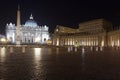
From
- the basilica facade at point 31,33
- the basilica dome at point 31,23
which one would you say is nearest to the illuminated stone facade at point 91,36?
the basilica facade at point 31,33

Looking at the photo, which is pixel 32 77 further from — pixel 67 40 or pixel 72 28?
pixel 72 28

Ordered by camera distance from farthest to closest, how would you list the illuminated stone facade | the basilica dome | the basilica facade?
the basilica dome
the basilica facade
the illuminated stone facade

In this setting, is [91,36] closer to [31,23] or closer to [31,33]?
[31,33]

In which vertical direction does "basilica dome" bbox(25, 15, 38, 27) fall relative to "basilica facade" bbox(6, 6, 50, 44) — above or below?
above

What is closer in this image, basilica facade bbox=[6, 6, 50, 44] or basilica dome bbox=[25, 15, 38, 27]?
basilica facade bbox=[6, 6, 50, 44]

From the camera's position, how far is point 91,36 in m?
106

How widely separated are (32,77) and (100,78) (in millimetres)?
3031

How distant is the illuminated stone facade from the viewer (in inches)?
3895

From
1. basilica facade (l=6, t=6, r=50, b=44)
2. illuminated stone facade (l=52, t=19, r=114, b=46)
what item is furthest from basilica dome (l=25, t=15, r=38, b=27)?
illuminated stone facade (l=52, t=19, r=114, b=46)

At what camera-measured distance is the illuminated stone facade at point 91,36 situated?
98.9 metres

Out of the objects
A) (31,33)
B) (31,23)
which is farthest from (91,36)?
(31,23)

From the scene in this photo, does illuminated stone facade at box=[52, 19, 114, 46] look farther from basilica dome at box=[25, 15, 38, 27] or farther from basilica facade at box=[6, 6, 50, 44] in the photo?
basilica dome at box=[25, 15, 38, 27]

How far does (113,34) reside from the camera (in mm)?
91375

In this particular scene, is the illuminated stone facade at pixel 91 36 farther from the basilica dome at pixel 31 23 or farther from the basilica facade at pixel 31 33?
the basilica dome at pixel 31 23
